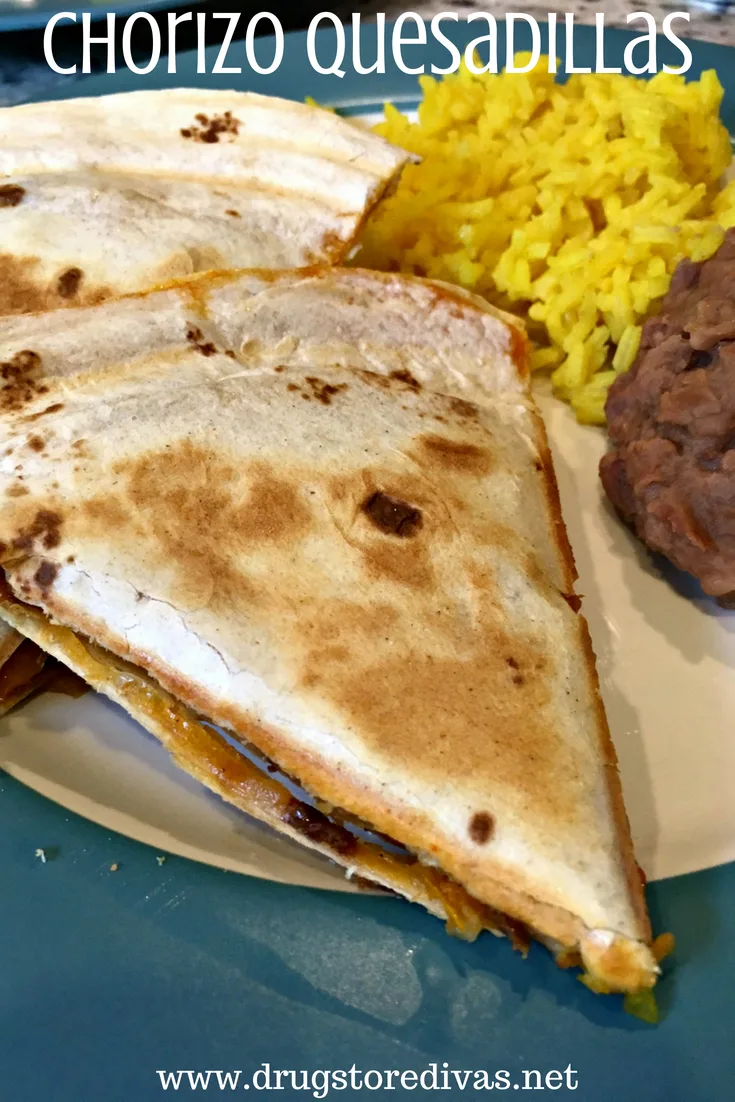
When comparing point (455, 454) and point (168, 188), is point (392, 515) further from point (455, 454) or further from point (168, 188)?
point (168, 188)

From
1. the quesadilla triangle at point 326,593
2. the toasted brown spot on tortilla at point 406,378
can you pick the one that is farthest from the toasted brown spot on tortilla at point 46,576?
the toasted brown spot on tortilla at point 406,378

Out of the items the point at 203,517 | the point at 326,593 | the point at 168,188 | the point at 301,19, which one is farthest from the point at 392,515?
the point at 301,19

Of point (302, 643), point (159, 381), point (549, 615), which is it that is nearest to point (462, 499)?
point (549, 615)

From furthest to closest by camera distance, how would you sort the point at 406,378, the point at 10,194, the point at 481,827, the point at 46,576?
the point at 10,194 → the point at 406,378 → the point at 46,576 → the point at 481,827

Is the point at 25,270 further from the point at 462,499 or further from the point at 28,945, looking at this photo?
the point at 28,945

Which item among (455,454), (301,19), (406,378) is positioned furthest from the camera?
(301,19)
